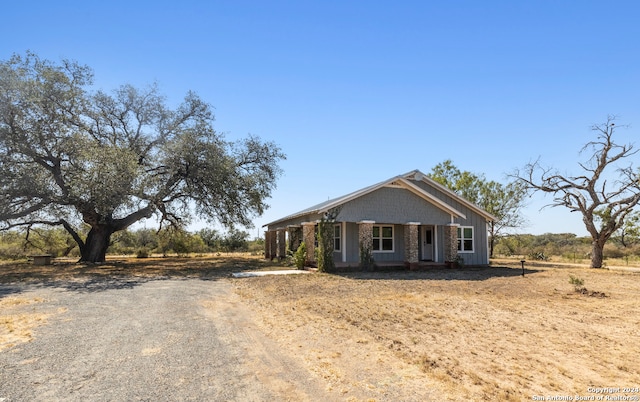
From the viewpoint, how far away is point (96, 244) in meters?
24.6

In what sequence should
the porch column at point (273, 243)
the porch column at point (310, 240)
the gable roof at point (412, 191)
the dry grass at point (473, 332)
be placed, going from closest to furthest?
the dry grass at point (473, 332) < the gable roof at point (412, 191) < the porch column at point (310, 240) < the porch column at point (273, 243)

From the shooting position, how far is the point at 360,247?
18.5 metres

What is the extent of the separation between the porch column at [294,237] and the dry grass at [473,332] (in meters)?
10.7

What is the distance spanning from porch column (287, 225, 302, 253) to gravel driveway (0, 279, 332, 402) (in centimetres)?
1410

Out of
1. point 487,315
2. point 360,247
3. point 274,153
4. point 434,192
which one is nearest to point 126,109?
point 274,153

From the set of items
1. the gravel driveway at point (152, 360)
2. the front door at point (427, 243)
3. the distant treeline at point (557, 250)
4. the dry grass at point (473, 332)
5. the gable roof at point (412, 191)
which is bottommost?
the distant treeline at point (557, 250)

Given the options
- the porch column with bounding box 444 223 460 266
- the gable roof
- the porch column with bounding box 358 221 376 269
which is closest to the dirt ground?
the porch column with bounding box 358 221 376 269

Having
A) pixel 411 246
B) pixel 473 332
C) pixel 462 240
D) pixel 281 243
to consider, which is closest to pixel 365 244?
pixel 411 246

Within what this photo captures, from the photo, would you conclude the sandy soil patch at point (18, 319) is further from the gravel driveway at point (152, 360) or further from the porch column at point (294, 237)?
the porch column at point (294, 237)

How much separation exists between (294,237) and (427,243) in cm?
789

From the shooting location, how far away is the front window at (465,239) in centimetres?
2230

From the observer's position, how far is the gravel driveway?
4262 millimetres

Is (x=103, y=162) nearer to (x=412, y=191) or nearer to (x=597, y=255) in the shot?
(x=412, y=191)

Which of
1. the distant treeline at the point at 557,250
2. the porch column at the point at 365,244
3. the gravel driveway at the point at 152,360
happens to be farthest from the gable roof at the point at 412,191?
the distant treeline at the point at 557,250
